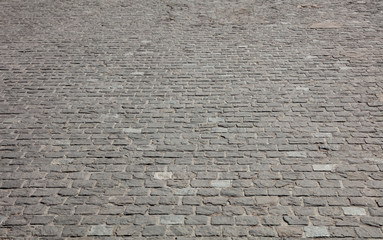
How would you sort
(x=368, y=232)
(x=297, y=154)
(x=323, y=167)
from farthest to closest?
(x=297, y=154) < (x=323, y=167) < (x=368, y=232)

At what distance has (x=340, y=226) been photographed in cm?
441

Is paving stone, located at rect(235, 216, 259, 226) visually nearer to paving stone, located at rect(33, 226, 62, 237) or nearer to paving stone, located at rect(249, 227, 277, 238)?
paving stone, located at rect(249, 227, 277, 238)

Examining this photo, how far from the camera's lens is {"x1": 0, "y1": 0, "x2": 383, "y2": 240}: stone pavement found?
4.67m

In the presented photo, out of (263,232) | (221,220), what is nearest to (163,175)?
(221,220)

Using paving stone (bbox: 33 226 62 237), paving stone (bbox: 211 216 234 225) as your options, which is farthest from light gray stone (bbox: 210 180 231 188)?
paving stone (bbox: 33 226 62 237)

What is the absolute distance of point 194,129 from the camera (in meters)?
6.43

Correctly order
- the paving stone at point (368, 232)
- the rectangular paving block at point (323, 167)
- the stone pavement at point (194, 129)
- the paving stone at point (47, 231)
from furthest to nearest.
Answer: the rectangular paving block at point (323, 167)
the stone pavement at point (194, 129)
the paving stone at point (47, 231)
the paving stone at point (368, 232)

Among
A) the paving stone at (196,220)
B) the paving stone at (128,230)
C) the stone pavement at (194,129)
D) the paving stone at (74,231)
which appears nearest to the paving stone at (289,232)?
the stone pavement at (194,129)

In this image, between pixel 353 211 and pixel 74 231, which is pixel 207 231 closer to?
pixel 74 231

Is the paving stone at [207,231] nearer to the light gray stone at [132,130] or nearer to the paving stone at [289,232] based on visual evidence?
the paving stone at [289,232]

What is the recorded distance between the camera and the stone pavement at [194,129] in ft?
15.3

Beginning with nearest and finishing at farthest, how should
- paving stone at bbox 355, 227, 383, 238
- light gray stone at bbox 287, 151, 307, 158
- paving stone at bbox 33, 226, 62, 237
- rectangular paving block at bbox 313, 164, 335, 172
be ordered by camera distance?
paving stone at bbox 355, 227, 383, 238
paving stone at bbox 33, 226, 62, 237
rectangular paving block at bbox 313, 164, 335, 172
light gray stone at bbox 287, 151, 307, 158

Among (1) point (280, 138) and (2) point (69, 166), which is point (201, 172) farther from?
(2) point (69, 166)

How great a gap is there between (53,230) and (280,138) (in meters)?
3.66
